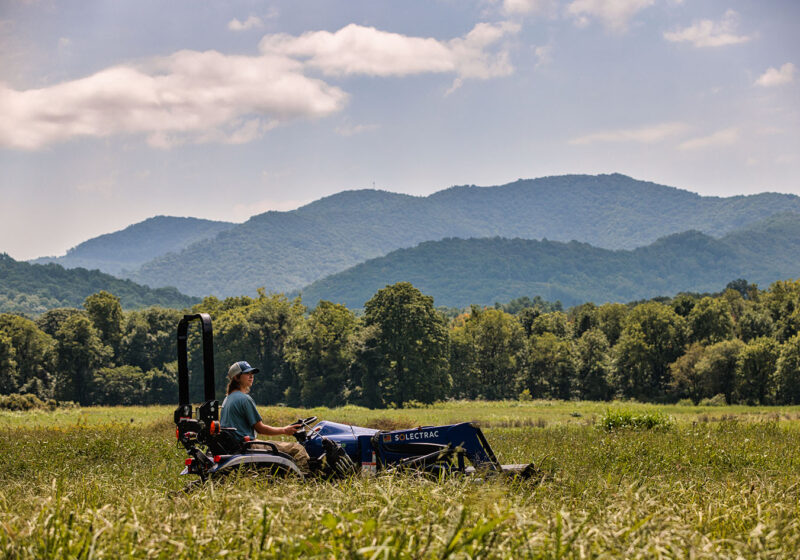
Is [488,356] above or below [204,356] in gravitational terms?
below

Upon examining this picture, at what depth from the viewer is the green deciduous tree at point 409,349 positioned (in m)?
61.5

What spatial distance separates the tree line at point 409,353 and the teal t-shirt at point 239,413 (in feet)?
176

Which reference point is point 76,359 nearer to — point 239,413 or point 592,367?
point 592,367

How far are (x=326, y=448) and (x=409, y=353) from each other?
54.0 metres

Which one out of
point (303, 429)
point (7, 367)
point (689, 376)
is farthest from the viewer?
point (7, 367)

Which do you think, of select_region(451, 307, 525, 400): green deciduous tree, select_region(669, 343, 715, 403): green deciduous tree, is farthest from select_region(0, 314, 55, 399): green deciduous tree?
select_region(669, 343, 715, 403): green deciduous tree

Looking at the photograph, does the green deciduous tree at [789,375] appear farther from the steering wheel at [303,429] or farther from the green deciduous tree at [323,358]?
the steering wheel at [303,429]

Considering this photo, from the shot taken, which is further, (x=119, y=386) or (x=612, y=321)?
(x=612, y=321)

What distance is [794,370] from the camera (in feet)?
186

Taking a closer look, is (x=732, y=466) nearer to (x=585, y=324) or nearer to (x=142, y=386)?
(x=142, y=386)

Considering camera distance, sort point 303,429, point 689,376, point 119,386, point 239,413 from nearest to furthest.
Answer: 1. point 239,413
2. point 303,429
3. point 689,376
4. point 119,386

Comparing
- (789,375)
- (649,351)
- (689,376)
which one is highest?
Result: (649,351)

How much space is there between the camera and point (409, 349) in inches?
2432

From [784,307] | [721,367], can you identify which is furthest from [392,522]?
[784,307]
